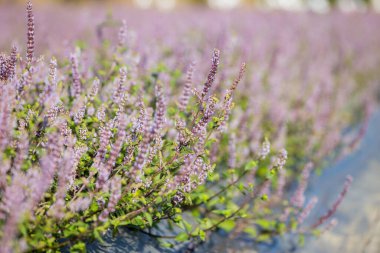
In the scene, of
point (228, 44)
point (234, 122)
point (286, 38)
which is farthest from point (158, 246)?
point (286, 38)

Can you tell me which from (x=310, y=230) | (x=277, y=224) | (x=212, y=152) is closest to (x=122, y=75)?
(x=212, y=152)

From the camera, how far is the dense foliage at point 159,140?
2.01 metres

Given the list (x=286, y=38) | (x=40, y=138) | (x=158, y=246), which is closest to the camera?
(x=40, y=138)

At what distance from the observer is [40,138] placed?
2.28m

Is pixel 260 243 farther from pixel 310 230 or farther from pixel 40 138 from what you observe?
pixel 40 138

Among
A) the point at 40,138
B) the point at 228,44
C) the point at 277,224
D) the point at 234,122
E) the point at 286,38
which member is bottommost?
the point at 40,138

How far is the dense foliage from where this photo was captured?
2010 millimetres

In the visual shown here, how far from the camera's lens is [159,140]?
232 cm

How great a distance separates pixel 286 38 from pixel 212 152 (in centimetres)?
483

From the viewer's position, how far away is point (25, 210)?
69.4 inches

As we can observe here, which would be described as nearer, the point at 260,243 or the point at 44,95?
the point at 44,95

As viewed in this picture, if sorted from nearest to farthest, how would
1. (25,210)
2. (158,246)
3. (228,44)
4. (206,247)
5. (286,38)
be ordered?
(25,210)
(158,246)
(206,247)
(228,44)
(286,38)

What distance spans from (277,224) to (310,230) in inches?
12.3

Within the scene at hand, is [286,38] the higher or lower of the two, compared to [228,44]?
higher
